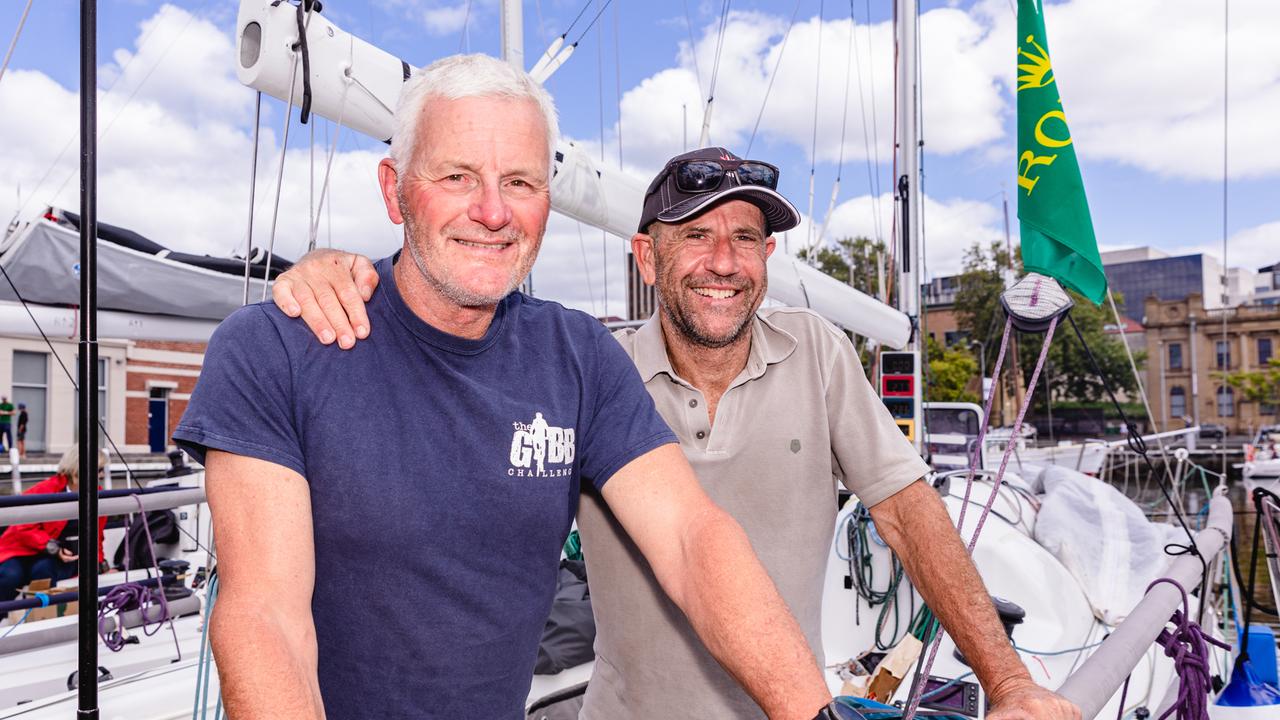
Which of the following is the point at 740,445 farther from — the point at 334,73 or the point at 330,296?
the point at 334,73

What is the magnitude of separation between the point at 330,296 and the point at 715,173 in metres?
1.10

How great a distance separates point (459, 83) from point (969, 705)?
3.38 m

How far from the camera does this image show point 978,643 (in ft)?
5.52

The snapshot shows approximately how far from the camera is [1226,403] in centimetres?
5616

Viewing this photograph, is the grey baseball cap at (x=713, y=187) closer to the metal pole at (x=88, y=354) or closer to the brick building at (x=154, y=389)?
the metal pole at (x=88, y=354)

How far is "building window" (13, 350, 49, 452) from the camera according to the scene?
23000 millimetres

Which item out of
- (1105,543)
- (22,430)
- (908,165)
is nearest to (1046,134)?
(1105,543)

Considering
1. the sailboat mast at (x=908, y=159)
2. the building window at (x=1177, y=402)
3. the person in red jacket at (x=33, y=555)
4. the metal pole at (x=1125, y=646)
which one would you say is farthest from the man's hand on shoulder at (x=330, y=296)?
the building window at (x=1177, y=402)

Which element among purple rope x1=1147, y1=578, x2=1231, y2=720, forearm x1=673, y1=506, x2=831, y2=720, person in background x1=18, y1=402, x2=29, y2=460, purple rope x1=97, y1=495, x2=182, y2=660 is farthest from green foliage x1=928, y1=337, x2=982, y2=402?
forearm x1=673, y1=506, x2=831, y2=720

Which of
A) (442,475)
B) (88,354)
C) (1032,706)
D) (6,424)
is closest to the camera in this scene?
(1032,706)

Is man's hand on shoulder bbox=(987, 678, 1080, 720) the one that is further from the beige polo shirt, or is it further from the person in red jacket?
the person in red jacket

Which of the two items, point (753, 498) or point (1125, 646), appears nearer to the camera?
point (1125, 646)

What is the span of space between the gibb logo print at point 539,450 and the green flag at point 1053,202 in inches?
45.1

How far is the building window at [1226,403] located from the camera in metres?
56.2
